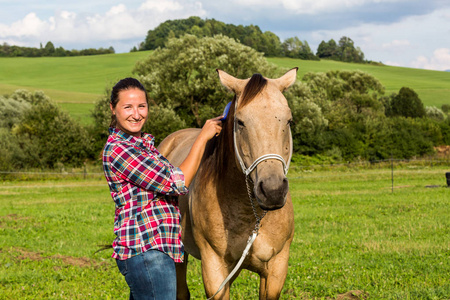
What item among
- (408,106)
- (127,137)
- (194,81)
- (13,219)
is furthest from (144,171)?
(408,106)

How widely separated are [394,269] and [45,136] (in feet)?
93.7

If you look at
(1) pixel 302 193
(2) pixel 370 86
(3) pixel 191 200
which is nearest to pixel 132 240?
(3) pixel 191 200

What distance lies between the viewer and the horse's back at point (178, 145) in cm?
480

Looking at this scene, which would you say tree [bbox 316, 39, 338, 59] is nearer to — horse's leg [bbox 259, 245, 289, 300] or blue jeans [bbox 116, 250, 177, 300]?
horse's leg [bbox 259, 245, 289, 300]

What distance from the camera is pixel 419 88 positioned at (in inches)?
2840

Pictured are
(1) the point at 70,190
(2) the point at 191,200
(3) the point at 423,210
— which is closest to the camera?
(2) the point at 191,200

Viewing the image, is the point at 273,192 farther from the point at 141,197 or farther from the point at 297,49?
the point at 297,49

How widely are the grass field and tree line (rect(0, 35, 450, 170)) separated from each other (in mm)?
13976

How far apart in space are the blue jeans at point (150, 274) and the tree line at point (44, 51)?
96.1m

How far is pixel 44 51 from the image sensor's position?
91000 millimetres

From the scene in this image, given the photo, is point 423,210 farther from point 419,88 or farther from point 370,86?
point 419,88

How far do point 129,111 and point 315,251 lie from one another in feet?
19.4

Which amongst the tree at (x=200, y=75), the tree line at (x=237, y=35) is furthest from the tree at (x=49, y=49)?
the tree at (x=200, y=75)

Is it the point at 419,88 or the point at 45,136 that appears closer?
the point at 45,136
